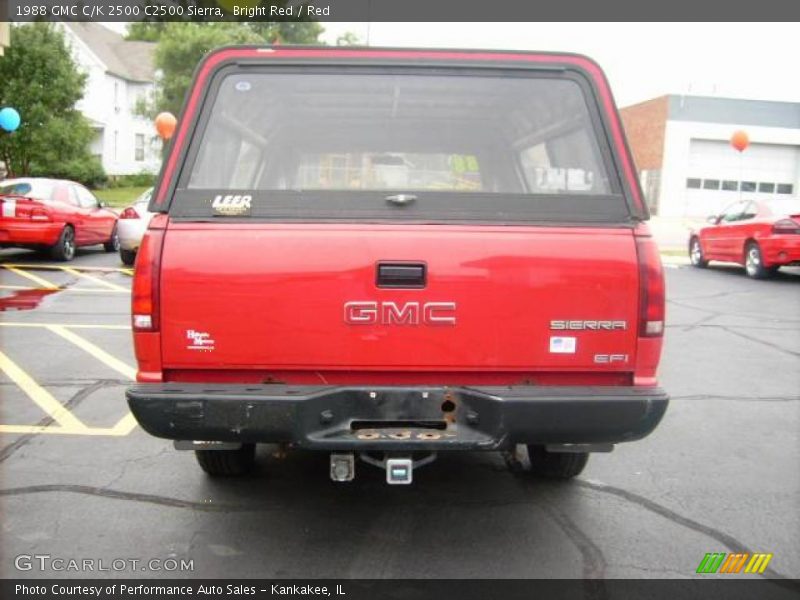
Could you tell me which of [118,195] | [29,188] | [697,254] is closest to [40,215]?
[29,188]

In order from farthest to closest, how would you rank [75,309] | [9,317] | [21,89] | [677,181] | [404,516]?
[677,181] → [21,89] → [75,309] → [9,317] → [404,516]

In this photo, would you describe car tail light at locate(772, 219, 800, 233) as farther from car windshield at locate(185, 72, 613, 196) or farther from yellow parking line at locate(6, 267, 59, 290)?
yellow parking line at locate(6, 267, 59, 290)

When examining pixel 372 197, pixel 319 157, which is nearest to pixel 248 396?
pixel 372 197

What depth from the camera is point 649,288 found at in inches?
122

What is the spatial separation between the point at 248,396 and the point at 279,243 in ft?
2.07

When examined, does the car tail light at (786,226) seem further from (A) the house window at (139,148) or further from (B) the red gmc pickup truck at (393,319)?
(A) the house window at (139,148)

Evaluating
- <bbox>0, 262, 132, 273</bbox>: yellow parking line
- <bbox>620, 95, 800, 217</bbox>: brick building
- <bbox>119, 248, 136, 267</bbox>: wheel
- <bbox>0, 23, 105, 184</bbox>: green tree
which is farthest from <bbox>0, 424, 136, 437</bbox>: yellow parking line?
<bbox>620, 95, 800, 217</bbox>: brick building

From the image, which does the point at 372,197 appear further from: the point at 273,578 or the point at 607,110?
the point at 273,578

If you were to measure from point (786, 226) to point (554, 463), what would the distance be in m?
10.7

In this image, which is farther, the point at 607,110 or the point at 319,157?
the point at 319,157

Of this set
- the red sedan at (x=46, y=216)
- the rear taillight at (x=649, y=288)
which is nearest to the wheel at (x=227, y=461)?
the rear taillight at (x=649, y=288)

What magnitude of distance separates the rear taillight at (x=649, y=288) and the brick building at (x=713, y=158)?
1522 inches

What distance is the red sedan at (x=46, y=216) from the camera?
41.8 ft

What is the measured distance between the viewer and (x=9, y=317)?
8.83 m
